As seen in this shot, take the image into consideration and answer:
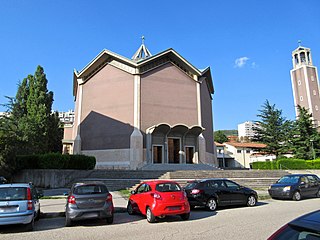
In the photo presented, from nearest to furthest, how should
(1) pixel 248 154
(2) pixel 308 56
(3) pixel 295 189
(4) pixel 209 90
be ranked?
(3) pixel 295 189 → (4) pixel 209 90 → (1) pixel 248 154 → (2) pixel 308 56

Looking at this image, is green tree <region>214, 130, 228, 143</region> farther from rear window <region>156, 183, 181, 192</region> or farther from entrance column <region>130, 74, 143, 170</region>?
rear window <region>156, 183, 181, 192</region>

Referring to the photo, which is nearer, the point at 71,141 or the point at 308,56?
the point at 71,141

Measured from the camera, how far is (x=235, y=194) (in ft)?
37.8

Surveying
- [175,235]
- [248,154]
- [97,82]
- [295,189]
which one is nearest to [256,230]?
[175,235]

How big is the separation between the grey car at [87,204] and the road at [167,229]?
0.33 metres

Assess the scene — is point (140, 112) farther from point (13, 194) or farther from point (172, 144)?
point (13, 194)

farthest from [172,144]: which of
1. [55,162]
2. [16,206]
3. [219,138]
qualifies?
[219,138]

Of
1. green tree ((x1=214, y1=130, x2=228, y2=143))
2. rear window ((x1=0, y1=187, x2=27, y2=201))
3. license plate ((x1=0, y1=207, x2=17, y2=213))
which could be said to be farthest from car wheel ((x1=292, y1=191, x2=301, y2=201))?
green tree ((x1=214, y1=130, x2=228, y2=143))

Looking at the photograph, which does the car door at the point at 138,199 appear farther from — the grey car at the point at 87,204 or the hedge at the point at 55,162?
the hedge at the point at 55,162

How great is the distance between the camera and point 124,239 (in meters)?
6.39

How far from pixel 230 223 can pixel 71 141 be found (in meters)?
30.9

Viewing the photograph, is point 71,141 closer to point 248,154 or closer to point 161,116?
point 161,116

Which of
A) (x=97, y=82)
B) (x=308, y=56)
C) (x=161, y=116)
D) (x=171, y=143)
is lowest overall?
(x=171, y=143)

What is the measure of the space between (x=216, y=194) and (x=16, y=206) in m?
7.45
